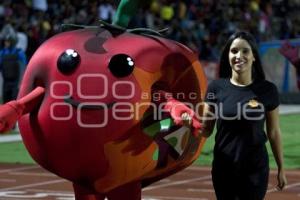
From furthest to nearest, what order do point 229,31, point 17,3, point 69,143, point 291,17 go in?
point 291,17
point 229,31
point 17,3
point 69,143

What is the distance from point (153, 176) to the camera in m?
6.92

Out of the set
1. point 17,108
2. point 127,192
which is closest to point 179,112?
point 127,192

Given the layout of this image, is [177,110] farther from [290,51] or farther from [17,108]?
[290,51]

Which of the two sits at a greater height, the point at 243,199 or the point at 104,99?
the point at 104,99

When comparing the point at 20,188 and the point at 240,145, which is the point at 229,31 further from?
the point at 240,145

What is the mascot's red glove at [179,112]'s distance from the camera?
629 cm

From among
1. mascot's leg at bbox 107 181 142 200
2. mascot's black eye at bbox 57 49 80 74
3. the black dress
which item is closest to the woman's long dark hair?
the black dress

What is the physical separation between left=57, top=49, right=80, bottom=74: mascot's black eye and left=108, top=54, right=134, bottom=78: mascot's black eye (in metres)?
0.27

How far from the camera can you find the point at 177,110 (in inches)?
251

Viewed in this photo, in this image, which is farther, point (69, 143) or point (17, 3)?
point (17, 3)

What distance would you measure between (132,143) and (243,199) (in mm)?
1090

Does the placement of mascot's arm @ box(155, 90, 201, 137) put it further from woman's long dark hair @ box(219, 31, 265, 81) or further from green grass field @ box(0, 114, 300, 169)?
green grass field @ box(0, 114, 300, 169)

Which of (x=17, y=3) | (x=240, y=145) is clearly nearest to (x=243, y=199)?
(x=240, y=145)

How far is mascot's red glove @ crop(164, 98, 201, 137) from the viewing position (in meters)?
6.29
